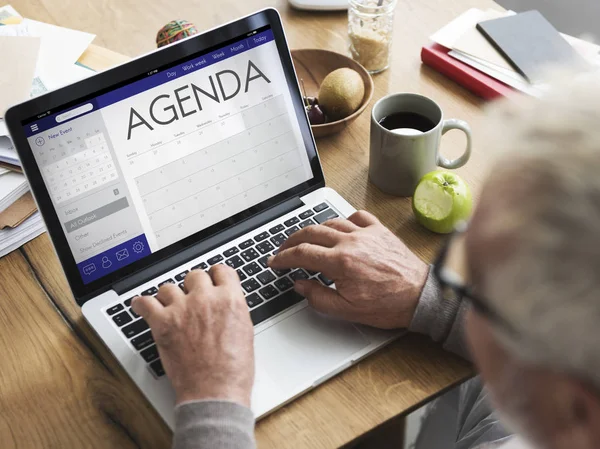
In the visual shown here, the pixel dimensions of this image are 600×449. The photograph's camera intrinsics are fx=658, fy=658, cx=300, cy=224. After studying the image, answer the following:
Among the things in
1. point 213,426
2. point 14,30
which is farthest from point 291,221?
point 14,30

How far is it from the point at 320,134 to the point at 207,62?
11.3 inches

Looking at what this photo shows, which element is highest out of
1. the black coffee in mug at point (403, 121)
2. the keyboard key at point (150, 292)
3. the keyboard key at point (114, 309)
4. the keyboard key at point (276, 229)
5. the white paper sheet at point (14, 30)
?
the white paper sheet at point (14, 30)

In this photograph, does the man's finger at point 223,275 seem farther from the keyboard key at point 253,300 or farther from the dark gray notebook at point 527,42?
the dark gray notebook at point 527,42

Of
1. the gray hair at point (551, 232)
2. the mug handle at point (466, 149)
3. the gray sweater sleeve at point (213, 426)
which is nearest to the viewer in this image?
the gray hair at point (551, 232)

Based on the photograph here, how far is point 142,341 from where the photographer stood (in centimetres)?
84

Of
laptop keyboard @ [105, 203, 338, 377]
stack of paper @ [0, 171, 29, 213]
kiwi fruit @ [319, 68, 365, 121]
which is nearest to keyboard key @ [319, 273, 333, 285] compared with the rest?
laptop keyboard @ [105, 203, 338, 377]

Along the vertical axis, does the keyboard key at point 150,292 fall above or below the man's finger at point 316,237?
below

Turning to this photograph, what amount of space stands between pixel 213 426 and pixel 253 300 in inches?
8.1

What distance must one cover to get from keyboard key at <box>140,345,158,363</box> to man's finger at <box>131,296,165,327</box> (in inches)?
1.7

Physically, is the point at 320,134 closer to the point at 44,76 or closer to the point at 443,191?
the point at 443,191

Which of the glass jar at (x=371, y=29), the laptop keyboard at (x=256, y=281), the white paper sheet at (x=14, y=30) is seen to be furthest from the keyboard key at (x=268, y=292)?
the white paper sheet at (x=14, y=30)

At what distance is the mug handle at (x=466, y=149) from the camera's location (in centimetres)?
101

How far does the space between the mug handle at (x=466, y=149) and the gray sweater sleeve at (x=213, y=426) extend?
52cm

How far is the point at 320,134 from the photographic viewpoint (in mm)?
1131
